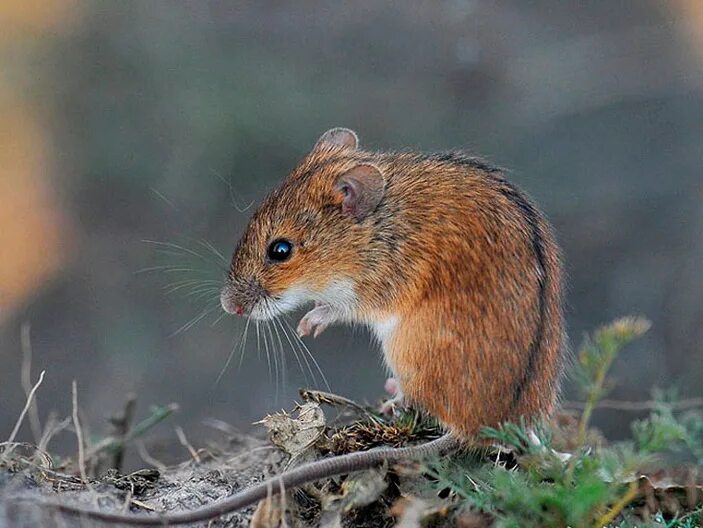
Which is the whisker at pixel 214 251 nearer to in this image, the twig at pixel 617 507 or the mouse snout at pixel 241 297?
the mouse snout at pixel 241 297

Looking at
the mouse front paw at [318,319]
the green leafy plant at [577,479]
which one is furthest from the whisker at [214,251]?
the green leafy plant at [577,479]

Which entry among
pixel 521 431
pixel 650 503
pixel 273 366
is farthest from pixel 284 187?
pixel 273 366

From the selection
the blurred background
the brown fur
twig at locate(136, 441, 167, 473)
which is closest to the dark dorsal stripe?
the brown fur

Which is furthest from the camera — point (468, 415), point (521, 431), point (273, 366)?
point (273, 366)

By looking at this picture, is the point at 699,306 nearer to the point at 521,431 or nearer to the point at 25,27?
the point at 521,431

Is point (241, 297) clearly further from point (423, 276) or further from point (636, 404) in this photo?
point (636, 404)

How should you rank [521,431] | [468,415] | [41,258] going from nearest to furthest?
[521,431]
[468,415]
[41,258]

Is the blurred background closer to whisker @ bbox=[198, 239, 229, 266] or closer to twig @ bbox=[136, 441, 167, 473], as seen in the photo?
whisker @ bbox=[198, 239, 229, 266]
